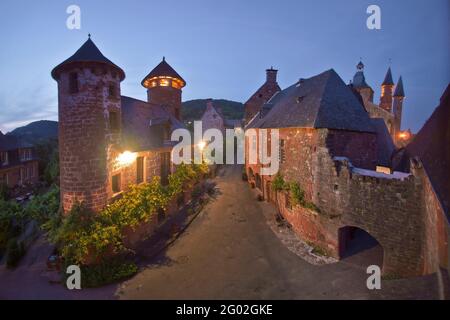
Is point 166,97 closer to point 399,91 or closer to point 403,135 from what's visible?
point 399,91

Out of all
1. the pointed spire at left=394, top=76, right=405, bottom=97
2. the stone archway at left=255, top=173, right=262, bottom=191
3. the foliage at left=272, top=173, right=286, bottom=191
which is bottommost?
the stone archway at left=255, top=173, right=262, bottom=191

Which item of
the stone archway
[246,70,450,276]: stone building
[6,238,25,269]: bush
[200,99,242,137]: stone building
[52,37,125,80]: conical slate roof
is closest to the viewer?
[246,70,450,276]: stone building

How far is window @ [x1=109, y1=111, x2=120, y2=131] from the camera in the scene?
12012 mm

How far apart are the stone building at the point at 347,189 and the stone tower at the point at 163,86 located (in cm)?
1076

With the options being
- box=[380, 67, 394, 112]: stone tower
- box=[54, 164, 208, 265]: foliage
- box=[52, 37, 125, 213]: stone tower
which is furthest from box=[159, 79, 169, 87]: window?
box=[380, 67, 394, 112]: stone tower

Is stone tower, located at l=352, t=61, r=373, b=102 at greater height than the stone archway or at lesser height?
greater

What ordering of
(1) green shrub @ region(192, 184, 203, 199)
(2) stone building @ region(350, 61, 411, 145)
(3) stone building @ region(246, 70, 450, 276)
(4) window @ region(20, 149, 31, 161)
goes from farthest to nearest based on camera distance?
1. (2) stone building @ region(350, 61, 411, 145)
2. (4) window @ region(20, 149, 31, 161)
3. (1) green shrub @ region(192, 184, 203, 199)
4. (3) stone building @ region(246, 70, 450, 276)

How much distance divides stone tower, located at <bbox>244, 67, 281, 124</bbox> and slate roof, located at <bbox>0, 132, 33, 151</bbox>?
→ 2934cm

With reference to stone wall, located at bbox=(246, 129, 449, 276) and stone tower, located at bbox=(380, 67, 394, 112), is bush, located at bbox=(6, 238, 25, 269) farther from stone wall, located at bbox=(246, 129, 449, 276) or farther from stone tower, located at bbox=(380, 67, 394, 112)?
stone tower, located at bbox=(380, 67, 394, 112)

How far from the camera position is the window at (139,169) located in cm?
1444

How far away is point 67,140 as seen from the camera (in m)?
11.2

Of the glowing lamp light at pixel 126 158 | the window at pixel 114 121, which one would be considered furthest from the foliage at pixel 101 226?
the window at pixel 114 121

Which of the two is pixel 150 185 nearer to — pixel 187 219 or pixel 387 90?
pixel 187 219
